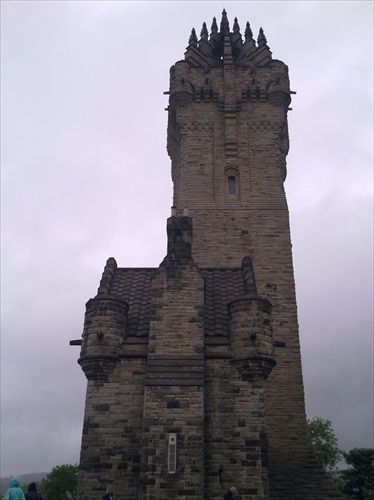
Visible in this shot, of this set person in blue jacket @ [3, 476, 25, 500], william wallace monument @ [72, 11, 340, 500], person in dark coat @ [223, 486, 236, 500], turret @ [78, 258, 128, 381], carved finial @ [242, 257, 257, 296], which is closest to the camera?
person in blue jacket @ [3, 476, 25, 500]

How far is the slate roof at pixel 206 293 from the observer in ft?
47.4

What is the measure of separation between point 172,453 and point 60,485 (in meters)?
45.9

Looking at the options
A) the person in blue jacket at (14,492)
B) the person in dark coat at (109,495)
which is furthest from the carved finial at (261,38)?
the person in blue jacket at (14,492)

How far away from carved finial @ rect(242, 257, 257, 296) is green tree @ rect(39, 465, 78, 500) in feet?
145

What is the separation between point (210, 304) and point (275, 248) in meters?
8.40

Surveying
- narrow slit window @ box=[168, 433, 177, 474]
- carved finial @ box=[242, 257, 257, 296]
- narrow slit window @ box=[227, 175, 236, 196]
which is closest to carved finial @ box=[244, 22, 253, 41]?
narrow slit window @ box=[227, 175, 236, 196]

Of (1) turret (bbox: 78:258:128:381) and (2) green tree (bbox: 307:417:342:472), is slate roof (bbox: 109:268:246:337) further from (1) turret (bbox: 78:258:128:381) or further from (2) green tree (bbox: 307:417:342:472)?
(2) green tree (bbox: 307:417:342:472)

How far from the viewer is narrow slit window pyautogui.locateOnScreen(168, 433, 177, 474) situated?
1193 centimetres

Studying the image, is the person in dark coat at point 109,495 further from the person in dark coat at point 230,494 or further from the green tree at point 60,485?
the green tree at point 60,485

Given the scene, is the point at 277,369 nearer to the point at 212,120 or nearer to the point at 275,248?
the point at 275,248

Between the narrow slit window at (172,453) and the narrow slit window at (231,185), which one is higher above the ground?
the narrow slit window at (231,185)

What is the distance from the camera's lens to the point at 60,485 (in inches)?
2030

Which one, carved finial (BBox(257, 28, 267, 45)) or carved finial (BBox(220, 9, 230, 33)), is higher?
carved finial (BBox(220, 9, 230, 33))

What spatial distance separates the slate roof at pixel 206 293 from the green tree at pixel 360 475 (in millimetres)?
29342
